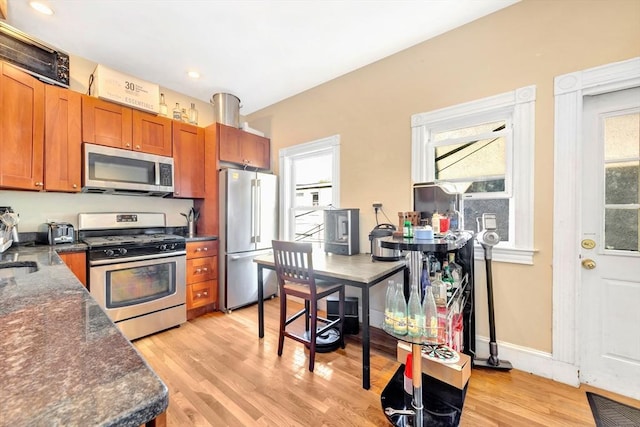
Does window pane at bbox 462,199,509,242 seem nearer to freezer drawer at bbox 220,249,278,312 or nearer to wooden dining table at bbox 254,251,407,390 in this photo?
wooden dining table at bbox 254,251,407,390

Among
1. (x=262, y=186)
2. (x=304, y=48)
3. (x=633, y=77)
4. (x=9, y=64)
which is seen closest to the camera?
(x=633, y=77)

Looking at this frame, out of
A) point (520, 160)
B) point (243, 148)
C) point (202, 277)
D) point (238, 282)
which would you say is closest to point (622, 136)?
point (520, 160)

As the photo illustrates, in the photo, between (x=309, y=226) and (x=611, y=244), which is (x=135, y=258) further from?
(x=611, y=244)

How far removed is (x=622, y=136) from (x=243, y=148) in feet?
11.6

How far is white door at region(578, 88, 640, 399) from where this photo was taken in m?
1.73

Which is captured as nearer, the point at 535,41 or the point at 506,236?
the point at 535,41

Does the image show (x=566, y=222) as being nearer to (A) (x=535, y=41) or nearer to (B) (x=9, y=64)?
(A) (x=535, y=41)

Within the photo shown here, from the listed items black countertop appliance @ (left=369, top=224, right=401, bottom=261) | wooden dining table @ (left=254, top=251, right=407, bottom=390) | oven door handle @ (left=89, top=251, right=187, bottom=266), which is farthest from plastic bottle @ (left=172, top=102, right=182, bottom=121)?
black countertop appliance @ (left=369, top=224, right=401, bottom=261)

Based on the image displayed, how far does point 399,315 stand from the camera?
1241mm

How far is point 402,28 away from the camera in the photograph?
2277mm

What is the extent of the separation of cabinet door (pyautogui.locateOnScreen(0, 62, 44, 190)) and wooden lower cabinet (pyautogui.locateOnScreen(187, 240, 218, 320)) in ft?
4.58

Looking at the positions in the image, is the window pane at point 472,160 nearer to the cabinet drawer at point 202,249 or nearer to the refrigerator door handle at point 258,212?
the refrigerator door handle at point 258,212

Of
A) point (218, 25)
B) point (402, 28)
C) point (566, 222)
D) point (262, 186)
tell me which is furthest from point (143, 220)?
point (566, 222)

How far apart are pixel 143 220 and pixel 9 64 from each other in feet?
5.41
